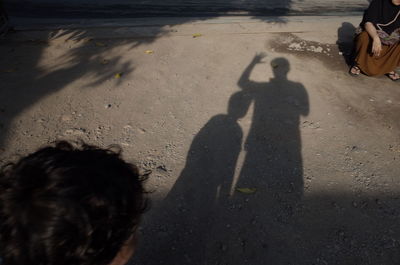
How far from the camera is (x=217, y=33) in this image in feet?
18.1

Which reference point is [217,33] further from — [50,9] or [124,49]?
[50,9]

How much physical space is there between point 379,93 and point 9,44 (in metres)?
5.99

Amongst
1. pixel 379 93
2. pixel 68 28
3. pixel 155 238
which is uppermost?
pixel 68 28

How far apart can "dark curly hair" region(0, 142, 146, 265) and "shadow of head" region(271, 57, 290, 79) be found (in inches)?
146

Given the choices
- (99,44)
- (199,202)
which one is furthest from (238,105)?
(99,44)

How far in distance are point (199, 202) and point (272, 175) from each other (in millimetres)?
782

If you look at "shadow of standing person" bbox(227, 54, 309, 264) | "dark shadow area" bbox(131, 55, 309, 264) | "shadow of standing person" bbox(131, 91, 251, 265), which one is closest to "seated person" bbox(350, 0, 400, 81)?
"shadow of standing person" bbox(227, 54, 309, 264)

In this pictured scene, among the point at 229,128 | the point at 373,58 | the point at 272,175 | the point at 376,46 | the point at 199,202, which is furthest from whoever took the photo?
the point at 373,58

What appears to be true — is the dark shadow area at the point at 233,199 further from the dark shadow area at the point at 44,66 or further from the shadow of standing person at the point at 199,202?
the dark shadow area at the point at 44,66

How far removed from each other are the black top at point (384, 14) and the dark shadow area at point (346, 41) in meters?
0.54

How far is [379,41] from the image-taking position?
4059 millimetres

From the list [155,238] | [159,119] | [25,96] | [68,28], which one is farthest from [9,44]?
[155,238]

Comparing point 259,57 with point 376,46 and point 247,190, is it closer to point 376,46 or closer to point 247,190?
point 376,46

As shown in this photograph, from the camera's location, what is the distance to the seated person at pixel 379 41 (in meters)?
4.05
